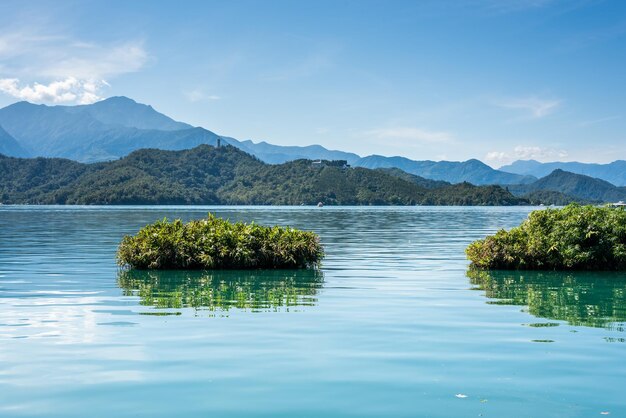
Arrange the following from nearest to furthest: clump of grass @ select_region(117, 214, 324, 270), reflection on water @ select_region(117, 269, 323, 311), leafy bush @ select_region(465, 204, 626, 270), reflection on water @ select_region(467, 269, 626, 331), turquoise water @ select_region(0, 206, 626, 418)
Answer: turquoise water @ select_region(0, 206, 626, 418) → reflection on water @ select_region(467, 269, 626, 331) → reflection on water @ select_region(117, 269, 323, 311) → leafy bush @ select_region(465, 204, 626, 270) → clump of grass @ select_region(117, 214, 324, 270)

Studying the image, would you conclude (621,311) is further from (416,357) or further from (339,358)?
(339,358)

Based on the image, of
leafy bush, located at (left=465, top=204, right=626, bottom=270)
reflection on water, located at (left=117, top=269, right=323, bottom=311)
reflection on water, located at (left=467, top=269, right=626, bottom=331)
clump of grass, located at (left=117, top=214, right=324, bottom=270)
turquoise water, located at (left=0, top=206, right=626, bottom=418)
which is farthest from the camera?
clump of grass, located at (left=117, top=214, right=324, bottom=270)

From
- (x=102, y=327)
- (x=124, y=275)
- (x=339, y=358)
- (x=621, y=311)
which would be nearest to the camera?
(x=339, y=358)

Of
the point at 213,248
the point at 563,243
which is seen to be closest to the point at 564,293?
the point at 563,243

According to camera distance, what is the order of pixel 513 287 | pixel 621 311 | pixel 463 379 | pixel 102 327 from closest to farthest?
1. pixel 463 379
2. pixel 102 327
3. pixel 621 311
4. pixel 513 287

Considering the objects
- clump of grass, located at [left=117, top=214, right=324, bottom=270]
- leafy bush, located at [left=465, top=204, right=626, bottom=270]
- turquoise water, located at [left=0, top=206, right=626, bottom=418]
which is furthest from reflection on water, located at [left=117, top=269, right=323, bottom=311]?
leafy bush, located at [left=465, top=204, right=626, bottom=270]

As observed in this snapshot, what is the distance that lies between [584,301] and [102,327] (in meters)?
12.2

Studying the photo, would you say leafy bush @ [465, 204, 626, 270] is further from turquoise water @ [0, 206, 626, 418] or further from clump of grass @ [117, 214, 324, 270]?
clump of grass @ [117, 214, 324, 270]

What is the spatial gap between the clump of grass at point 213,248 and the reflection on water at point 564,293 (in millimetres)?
6937

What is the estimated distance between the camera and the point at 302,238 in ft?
90.6

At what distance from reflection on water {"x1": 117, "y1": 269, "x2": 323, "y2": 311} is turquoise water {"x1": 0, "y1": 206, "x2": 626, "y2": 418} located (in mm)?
89

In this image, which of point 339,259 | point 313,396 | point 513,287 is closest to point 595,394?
point 313,396

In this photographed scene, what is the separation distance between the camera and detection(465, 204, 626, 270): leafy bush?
2583 cm

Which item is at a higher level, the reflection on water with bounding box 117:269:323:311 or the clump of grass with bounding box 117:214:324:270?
the clump of grass with bounding box 117:214:324:270
